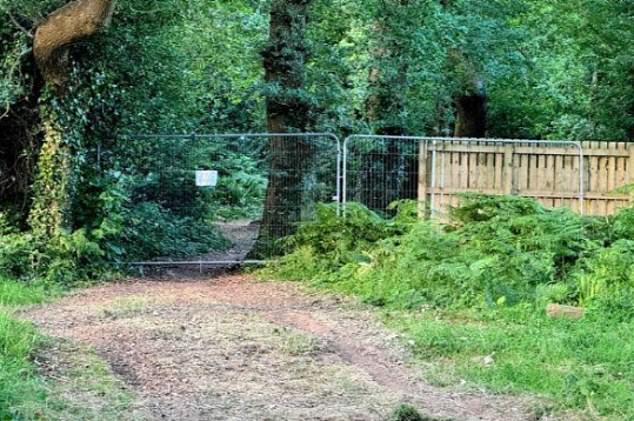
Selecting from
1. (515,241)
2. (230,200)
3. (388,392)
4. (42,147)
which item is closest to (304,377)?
(388,392)

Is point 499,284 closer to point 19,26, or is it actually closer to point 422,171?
point 422,171

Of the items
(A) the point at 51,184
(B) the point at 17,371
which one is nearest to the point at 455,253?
(A) the point at 51,184

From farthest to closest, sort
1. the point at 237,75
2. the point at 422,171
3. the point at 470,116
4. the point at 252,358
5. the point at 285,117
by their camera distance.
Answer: the point at 470,116, the point at 237,75, the point at 285,117, the point at 422,171, the point at 252,358

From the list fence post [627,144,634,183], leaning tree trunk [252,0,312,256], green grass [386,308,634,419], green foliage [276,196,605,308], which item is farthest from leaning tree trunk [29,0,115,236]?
fence post [627,144,634,183]

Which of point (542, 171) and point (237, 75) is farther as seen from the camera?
point (237, 75)

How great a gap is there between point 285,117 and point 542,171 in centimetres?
380

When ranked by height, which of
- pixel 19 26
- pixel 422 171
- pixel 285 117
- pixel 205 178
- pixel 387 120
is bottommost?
pixel 205 178

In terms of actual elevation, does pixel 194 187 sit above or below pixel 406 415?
above

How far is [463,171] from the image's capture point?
12.4m

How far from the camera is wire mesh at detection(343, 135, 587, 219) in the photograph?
12126 millimetres

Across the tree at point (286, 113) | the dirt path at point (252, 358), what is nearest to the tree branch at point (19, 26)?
the dirt path at point (252, 358)

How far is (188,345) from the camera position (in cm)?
676

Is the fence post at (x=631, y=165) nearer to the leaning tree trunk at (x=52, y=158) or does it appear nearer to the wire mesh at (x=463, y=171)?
the wire mesh at (x=463, y=171)

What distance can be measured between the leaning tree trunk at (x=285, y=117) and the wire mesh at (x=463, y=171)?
800 millimetres
